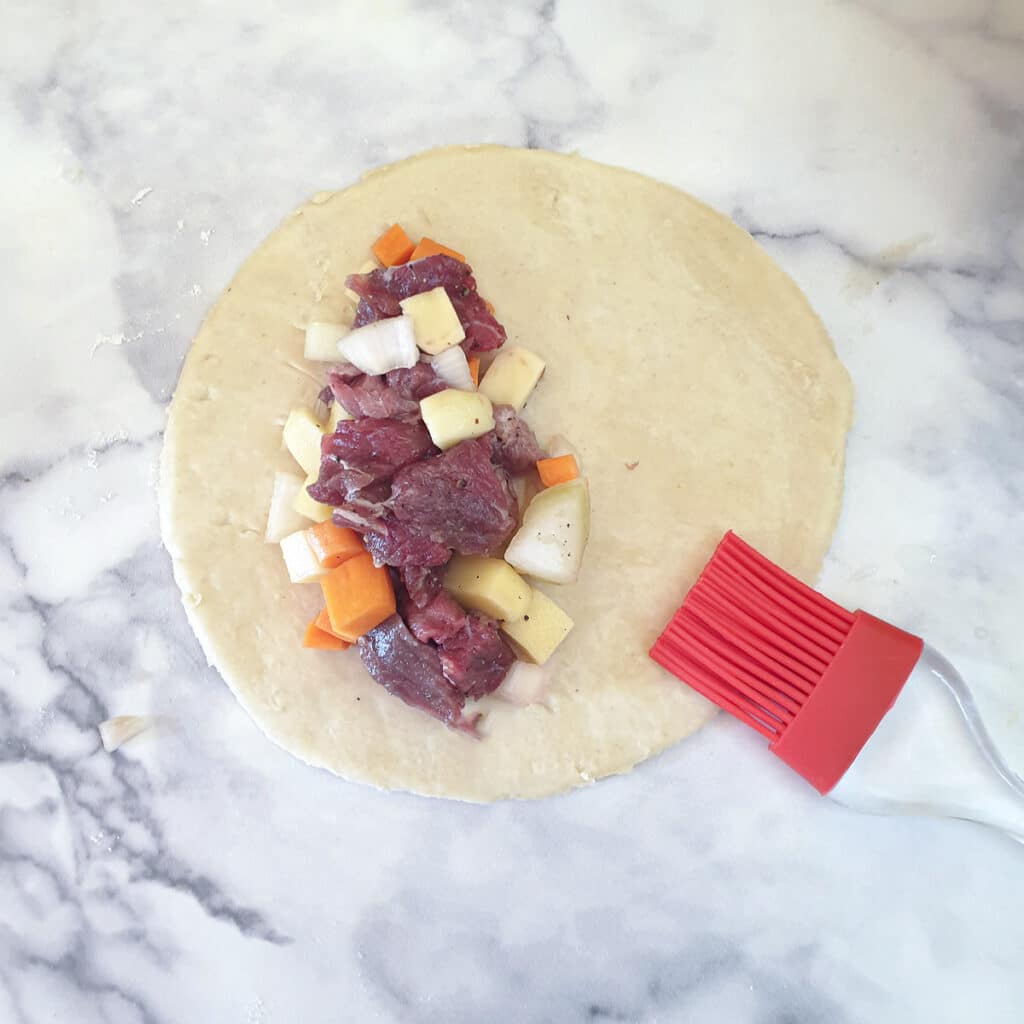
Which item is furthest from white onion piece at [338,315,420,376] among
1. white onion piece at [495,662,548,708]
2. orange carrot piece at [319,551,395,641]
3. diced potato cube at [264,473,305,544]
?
white onion piece at [495,662,548,708]

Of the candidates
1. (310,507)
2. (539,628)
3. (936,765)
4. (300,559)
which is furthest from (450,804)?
(936,765)

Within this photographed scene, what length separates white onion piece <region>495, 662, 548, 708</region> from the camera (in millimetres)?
2197

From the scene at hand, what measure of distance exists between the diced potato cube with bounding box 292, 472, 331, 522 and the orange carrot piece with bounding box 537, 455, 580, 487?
0.55m

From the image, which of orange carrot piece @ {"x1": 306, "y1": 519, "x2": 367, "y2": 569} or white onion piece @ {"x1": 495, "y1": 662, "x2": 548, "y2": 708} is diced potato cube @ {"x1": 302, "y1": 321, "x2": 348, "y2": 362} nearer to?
orange carrot piece @ {"x1": 306, "y1": 519, "x2": 367, "y2": 569}

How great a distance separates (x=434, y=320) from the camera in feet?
7.04

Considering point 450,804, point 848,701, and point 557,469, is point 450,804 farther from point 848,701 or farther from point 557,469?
point 848,701

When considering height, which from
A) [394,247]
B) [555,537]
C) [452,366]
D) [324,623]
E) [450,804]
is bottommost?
[450,804]

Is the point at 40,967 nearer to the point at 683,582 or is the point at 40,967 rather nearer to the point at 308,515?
the point at 308,515

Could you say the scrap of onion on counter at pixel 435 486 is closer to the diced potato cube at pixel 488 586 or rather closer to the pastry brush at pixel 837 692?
the diced potato cube at pixel 488 586

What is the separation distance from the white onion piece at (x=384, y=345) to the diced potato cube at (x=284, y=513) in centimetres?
37

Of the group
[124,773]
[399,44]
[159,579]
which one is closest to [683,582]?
[159,579]

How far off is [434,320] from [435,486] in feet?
1.42

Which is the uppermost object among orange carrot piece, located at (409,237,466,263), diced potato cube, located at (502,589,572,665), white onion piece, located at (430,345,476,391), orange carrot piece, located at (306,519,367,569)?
orange carrot piece, located at (409,237,466,263)

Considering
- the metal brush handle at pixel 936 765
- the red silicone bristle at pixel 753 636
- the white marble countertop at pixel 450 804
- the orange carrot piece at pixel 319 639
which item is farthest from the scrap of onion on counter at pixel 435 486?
the metal brush handle at pixel 936 765
